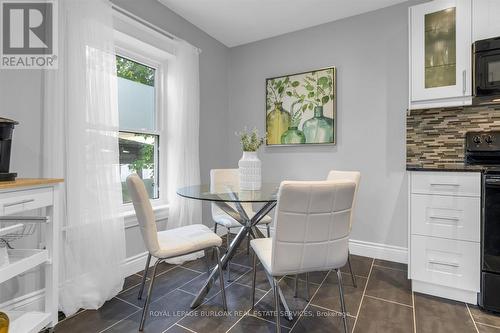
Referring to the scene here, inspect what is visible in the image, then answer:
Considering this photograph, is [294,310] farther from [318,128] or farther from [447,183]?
[318,128]

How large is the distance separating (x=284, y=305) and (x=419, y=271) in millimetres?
1121

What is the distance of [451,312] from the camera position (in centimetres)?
180

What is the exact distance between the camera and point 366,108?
9.20 feet

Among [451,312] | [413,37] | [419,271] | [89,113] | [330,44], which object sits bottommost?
[451,312]

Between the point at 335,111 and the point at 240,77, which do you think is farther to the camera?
the point at 240,77

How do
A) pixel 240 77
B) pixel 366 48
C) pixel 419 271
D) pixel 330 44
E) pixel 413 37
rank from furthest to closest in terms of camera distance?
pixel 240 77 → pixel 330 44 → pixel 366 48 → pixel 413 37 → pixel 419 271

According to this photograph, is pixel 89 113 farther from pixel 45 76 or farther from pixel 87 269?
pixel 87 269

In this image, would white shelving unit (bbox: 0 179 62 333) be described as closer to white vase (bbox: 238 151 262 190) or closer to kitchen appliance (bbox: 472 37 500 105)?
white vase (bbox: 238 151 262 190)

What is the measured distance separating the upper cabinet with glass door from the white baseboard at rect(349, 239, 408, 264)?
1392 mm

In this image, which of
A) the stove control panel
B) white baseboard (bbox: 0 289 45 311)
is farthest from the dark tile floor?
the stove control panel

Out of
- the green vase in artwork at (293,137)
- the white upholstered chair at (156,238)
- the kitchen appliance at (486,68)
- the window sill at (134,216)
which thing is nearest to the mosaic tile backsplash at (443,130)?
the kitchen appliance at (486,68)

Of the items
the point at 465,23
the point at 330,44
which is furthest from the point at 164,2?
the point at 465,23

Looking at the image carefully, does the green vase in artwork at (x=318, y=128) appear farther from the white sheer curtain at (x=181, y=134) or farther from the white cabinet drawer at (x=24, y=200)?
the white cabinet drawer at (x=24, y=200)

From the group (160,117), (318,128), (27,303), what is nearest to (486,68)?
(318,128)
